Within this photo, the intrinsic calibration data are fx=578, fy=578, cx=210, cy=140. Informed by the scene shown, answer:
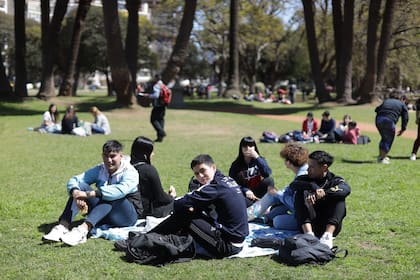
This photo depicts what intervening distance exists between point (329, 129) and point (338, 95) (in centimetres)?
1320

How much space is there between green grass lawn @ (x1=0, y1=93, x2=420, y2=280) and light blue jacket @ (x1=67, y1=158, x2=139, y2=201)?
521mm

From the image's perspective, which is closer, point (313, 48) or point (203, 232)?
point (203, 232)

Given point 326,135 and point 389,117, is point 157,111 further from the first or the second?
point 389,117

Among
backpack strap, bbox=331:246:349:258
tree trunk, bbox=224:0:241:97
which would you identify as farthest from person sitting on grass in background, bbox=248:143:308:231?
tree trunk, bbox=224:0:241:97

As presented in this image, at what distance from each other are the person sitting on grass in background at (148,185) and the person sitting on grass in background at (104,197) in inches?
9.4

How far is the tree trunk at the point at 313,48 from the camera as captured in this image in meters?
28.2

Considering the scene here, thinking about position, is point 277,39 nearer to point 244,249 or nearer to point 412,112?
point 412,112

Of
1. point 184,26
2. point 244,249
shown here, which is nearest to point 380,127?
point 244,249

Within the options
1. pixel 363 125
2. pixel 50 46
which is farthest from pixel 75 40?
pixel 363 125

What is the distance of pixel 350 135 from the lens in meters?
16.2

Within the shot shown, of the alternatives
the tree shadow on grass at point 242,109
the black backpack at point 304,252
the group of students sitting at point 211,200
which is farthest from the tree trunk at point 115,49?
the black backpack at point 304,252

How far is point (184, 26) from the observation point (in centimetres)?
2381

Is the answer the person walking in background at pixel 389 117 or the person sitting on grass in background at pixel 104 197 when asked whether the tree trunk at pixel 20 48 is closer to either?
the person walking in background at pixel 389 117

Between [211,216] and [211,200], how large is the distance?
28 cm
